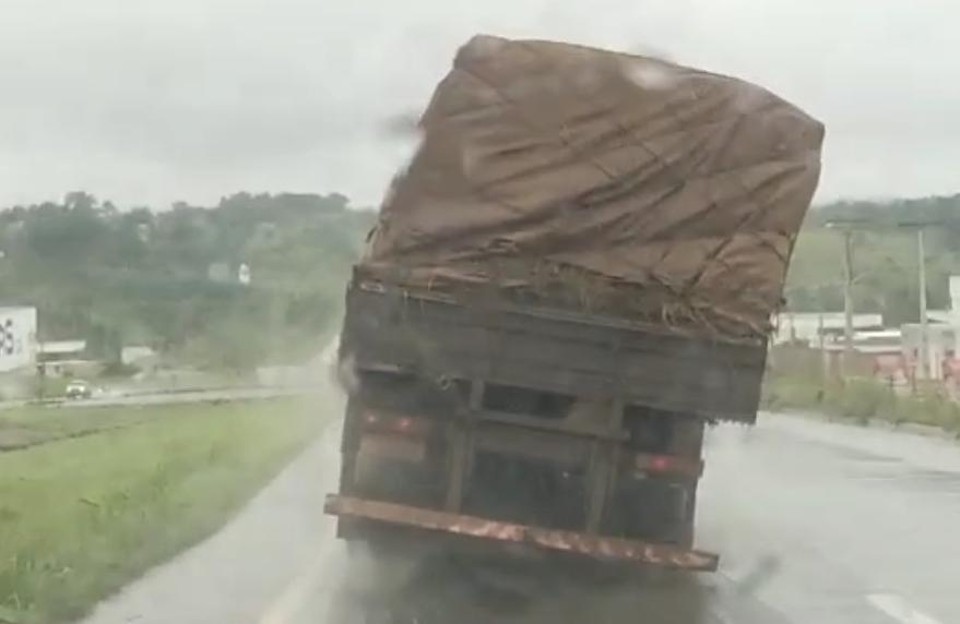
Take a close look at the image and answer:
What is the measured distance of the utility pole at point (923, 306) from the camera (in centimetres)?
5981

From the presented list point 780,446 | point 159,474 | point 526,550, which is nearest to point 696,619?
point 526,550

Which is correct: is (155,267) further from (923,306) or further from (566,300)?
(923,306)

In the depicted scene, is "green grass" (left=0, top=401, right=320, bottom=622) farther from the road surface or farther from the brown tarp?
the brown tarp

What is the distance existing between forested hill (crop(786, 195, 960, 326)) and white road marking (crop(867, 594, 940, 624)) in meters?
23.9

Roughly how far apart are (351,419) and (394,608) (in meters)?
1.28

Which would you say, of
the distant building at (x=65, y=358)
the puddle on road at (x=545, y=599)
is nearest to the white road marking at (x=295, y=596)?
the puddle on road at (x=545, y=599)

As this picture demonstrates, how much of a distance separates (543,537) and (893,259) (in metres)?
62.2

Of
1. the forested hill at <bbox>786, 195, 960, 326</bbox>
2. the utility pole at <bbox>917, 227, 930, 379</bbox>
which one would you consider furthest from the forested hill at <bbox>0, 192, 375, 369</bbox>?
the utility pole at <bbox>917, 227, 930, 379</bbox>

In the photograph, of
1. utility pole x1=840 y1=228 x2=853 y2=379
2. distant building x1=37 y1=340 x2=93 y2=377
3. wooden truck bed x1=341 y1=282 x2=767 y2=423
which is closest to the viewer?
wooden truck bed x1=341 y1=282 x2=767 y2=423

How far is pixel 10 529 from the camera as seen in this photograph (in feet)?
50.7

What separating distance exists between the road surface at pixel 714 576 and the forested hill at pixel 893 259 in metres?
15.9

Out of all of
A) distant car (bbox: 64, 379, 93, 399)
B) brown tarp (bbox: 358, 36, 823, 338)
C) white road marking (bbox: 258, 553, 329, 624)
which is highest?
brown tarp (bbox: 358, 36, 823, 338)

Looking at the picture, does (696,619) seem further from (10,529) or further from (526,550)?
(10,529)

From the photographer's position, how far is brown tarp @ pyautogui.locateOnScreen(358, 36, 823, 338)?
446 inches
